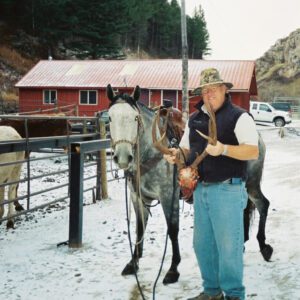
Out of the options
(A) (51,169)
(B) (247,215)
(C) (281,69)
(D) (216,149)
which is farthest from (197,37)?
(D) (216,149)

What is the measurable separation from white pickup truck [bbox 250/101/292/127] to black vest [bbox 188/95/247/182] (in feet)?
100

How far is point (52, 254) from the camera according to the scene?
5508mm

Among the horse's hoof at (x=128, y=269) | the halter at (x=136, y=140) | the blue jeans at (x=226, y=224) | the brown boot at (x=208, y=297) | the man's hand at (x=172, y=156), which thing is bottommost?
the horse's hoof at (x=128, y=269)

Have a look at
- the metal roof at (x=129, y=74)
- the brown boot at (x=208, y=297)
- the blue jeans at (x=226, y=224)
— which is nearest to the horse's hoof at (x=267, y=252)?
the brown boot at (x=208, y=297)

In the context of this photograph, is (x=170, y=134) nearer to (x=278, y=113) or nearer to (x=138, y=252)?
(x=138, y=252)

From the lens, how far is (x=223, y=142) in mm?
3373

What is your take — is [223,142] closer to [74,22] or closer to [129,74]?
[129,74]

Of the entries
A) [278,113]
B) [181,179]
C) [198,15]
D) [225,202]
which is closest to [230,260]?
[225,202]

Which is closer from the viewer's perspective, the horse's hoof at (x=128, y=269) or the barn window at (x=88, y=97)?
the horse's hoof at (x=128, y=269)

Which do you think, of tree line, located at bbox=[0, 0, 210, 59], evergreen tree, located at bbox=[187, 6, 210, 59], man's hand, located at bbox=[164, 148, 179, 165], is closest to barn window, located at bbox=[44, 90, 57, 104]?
tree line, located at bbox=[0, 0, 210, 59]

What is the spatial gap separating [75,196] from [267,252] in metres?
2.56

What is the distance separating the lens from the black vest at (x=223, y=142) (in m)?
3.36

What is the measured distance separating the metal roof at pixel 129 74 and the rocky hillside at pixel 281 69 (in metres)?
40.9

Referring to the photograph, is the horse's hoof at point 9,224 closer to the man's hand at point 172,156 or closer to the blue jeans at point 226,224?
the man's hand at point 172,156
